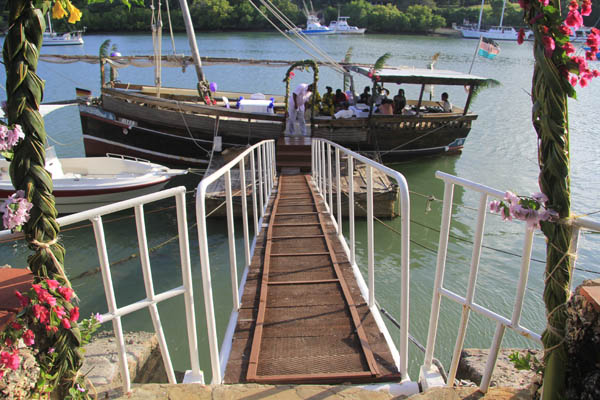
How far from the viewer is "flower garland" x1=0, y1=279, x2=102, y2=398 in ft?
4.75

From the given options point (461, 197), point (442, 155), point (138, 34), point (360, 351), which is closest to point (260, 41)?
point (138, 34)

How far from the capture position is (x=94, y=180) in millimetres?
8844

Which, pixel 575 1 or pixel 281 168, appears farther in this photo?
pixel 281 168

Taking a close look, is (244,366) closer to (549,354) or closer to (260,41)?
(549,354)

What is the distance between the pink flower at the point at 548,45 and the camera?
1.38 meters

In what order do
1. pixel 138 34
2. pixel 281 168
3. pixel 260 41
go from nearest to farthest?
1. pixel 281 168
2. pixel 260 41
3. pixel 138 34

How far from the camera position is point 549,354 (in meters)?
1.55

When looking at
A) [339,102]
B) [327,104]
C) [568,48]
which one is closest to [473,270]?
[568,48]

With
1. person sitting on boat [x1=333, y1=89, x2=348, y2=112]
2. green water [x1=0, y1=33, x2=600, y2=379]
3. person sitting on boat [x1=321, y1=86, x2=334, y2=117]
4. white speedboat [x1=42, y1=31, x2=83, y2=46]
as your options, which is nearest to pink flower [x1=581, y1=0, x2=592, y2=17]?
green water [x1=0, y1=33, x2=600, y2=379]

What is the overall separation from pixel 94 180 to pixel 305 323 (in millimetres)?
7534

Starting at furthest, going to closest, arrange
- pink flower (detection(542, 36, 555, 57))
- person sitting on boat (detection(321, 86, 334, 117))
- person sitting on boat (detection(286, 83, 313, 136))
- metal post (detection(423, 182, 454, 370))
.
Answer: person sitting on boat (detection(321, 86, 334, 117)) → person sitting on boat (detection(286, 83, 313, 136)) → metal post (detection(423, 182, 454, 370)) → pink flower (detection(542, 36, 555, 57))

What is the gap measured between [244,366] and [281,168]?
7.94 meters

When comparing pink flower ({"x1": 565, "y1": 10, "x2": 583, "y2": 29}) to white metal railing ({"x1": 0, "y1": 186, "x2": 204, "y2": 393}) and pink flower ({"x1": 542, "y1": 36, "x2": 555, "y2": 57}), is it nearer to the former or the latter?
pink flower ({"x1": 542, "y1": 36, "x2": 555, "y2": 57})

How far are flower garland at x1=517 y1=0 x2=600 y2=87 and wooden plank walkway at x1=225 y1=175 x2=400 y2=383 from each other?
1.76m
